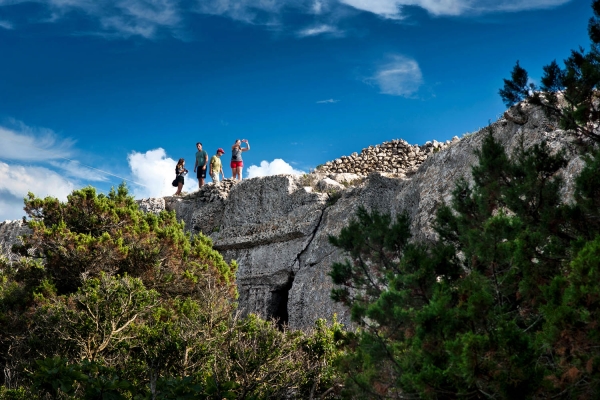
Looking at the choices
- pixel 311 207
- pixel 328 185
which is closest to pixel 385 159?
pixel 328 185

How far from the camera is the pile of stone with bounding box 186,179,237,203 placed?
17.3m

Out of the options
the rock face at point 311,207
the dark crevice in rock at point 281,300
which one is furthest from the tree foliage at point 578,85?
the dark crevice in rock at point 281,300

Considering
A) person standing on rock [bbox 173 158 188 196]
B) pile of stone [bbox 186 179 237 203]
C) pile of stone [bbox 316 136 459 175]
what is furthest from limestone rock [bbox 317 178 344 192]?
person standing on rock [bbox 173 158 188 196]

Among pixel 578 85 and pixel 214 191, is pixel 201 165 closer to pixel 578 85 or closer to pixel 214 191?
pixel 214 191

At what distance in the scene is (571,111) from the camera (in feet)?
18.6

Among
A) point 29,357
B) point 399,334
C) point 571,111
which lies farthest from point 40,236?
point 571,111

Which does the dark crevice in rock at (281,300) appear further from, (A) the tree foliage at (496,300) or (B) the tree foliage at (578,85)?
(B) the tree foliage at (578,85)

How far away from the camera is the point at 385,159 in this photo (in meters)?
17.0

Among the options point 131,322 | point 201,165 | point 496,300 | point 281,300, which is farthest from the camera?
point 201,165

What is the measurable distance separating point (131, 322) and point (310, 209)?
18.4 ft

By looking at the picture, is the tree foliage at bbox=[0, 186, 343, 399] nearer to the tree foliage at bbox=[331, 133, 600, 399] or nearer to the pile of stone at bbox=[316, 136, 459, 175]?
the tree foliage at bbox=[331, 133, 600, 399]

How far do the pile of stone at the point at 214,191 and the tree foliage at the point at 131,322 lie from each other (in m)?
3.33

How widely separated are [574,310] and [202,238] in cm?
1086

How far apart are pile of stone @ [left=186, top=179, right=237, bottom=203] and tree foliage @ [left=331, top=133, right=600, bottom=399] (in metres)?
10.8
